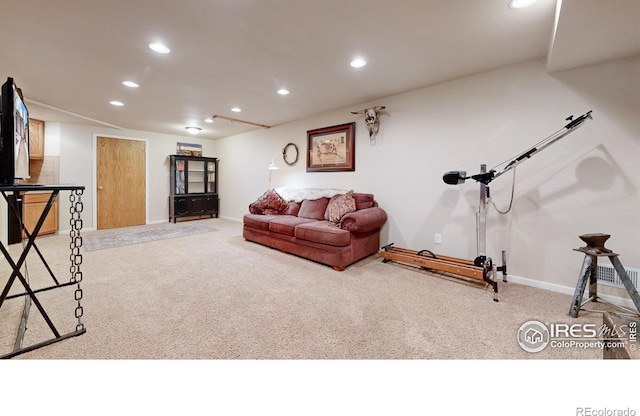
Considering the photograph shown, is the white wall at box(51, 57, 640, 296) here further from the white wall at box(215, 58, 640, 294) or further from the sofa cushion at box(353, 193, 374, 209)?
the sofa cushion at box(353, 193, 374, 209)

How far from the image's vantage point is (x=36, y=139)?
4.70 metres

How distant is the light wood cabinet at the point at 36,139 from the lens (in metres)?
4.64

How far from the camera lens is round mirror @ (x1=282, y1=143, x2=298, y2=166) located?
16.5 ft

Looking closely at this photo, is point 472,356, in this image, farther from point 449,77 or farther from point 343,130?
point 343,130

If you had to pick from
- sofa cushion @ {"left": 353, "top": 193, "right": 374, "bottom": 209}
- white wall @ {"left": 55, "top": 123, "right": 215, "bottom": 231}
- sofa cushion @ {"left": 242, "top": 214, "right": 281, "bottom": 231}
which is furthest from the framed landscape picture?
white wall @ {"left": 55, "top": 123, "right": 215, "bottom": 231}

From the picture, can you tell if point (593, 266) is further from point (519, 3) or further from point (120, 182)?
point (120, 182)

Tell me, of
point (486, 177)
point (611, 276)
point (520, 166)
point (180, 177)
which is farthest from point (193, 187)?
point (611, 276)

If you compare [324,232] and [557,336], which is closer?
[557,336]

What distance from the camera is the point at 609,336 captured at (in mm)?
1028

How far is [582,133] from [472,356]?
2331mm

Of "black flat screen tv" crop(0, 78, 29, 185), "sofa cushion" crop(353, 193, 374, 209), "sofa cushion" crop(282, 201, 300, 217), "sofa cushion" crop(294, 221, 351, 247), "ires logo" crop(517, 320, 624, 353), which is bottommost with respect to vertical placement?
"ires logo" crop(517, 320, 624, 353)

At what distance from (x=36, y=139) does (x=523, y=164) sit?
7.72 m
